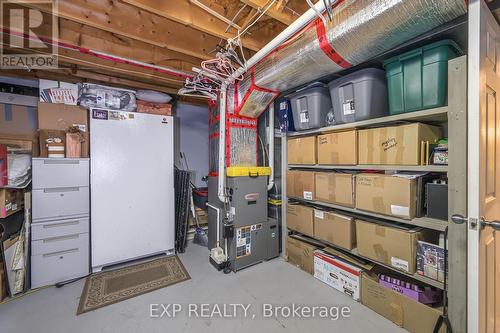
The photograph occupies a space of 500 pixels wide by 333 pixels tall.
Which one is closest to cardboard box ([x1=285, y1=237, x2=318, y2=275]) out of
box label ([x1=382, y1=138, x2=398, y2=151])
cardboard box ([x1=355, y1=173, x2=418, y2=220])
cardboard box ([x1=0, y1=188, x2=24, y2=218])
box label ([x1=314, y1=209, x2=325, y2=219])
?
box label ([x1=314, y1=209, x2=325, y2=219])

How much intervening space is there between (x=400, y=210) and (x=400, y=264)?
412 mm

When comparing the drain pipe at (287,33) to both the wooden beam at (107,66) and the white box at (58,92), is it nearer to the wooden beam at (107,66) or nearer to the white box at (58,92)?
the wooden beam at (107,66)

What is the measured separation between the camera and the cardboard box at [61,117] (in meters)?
2.37

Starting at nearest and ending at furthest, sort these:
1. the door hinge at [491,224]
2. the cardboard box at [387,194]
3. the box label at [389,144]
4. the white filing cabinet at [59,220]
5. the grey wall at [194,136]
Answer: the door hinge at [491,224]
the cardboard box at [387,194]
the box label at [389,144]
the white filing cabinet at [59,220]
the grey wall at [194,136]

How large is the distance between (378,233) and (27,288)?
3.34 m

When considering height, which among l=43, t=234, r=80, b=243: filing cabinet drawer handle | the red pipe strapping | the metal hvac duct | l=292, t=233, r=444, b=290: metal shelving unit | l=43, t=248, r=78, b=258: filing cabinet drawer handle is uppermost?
the red pipe strapping

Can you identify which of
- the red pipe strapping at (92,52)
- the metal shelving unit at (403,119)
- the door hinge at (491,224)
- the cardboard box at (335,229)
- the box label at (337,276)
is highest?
the red pipe strapping at (92,52)

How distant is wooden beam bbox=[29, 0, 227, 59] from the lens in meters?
1.65

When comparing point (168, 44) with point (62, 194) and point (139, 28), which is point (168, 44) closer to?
point (139, 28)

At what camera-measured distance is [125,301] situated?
203 centimetres

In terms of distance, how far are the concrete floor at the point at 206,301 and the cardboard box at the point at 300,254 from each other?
0.28 ft

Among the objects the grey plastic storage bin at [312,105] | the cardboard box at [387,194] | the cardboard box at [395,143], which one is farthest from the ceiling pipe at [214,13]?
the cardboard box at [387,194]

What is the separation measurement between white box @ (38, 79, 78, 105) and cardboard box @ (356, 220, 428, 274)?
3.42 meters

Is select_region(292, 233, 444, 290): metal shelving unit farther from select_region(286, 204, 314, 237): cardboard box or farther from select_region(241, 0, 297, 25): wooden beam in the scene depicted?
select_region(241, 0, 297, 25): wooden beam
